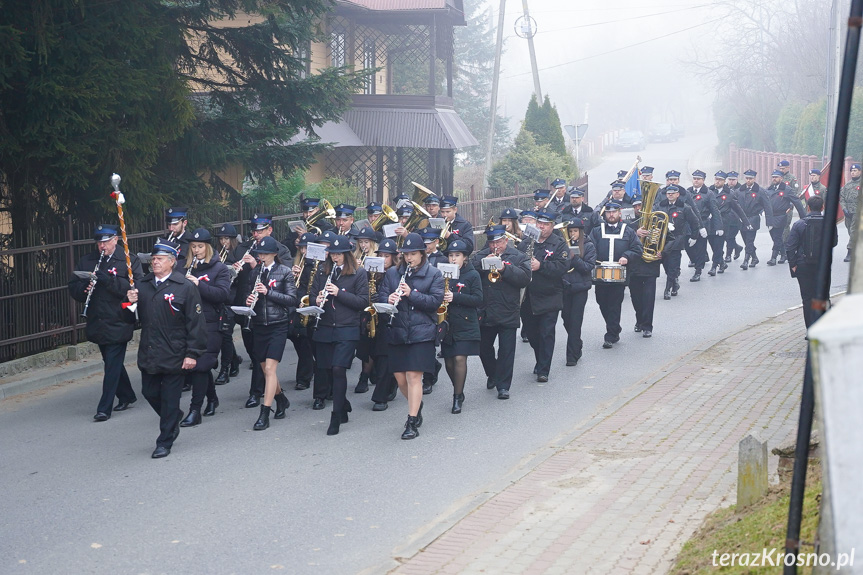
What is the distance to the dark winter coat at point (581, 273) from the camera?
13.6m

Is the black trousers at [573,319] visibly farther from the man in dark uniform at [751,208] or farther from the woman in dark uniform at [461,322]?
the man in dark uniform at [751,208]

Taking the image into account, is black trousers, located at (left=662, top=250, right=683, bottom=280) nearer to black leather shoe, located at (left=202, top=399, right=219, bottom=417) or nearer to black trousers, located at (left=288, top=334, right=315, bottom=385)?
black trousers, located at (left=288, top=334, right=315, bottom=385)

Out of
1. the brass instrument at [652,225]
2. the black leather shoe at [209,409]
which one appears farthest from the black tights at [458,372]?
the brass instrument at [652,225]

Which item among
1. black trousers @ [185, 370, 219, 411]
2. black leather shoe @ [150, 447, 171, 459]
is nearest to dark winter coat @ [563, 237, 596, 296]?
black trousers @ [185, 370, 219, 411]

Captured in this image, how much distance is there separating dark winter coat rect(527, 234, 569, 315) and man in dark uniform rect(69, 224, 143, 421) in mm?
4641

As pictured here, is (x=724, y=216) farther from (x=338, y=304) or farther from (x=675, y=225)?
(x=338, y=304)

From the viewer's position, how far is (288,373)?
13.5 metres

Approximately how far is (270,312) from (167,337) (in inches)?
54.9

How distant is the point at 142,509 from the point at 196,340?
197cm

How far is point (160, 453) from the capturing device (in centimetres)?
934

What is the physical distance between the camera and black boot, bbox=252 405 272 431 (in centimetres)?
1033

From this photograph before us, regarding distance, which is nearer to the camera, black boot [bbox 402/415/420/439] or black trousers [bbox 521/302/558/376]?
black boot [bbox 402/415/420/439]

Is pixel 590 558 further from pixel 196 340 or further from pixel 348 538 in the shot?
pixel 196 340

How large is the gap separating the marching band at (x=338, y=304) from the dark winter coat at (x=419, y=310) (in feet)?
0.04
